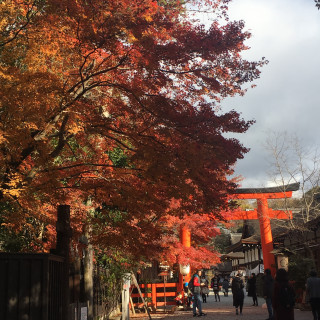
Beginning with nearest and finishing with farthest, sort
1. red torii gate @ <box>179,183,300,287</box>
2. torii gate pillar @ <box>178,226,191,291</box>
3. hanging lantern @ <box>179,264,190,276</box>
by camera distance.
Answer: hanging lantern @ <box>179,264,190,276</box> < torii gate pillar @ <box>178,226,191,291</box> < red torii gate @ <box>179,183,300,287</box>

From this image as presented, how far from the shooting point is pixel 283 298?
8.89m

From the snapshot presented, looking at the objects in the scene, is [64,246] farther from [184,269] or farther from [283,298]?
[184,269]

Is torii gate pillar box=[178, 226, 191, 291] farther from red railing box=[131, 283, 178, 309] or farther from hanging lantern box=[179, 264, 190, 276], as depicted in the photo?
hanging lantern box=[179, 264, 190, 276]

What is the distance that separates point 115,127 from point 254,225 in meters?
37.6

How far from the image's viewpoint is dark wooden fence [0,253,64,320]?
6.02 m

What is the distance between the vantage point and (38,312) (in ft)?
20.3

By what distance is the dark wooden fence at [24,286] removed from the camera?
237 inches

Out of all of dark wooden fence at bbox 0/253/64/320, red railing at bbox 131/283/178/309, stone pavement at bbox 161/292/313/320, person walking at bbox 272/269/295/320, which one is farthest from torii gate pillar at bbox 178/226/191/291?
dark wooden fence at bbox 0/253/64/320

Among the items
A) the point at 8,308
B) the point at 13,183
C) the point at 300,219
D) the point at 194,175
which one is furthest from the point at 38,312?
the point at 300,219

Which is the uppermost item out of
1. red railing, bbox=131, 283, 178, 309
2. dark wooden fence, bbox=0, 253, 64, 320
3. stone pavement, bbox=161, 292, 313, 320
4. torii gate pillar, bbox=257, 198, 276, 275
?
torii gate pillar, bbox=257, 198, 276, 275

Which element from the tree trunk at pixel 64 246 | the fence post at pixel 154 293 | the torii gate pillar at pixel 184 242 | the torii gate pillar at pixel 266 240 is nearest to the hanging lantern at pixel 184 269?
the torii gate pillar at pixel 184 242

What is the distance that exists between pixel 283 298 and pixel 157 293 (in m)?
16.9

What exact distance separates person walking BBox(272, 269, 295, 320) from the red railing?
1584 centimetres

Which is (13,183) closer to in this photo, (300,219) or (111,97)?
(111,97)
